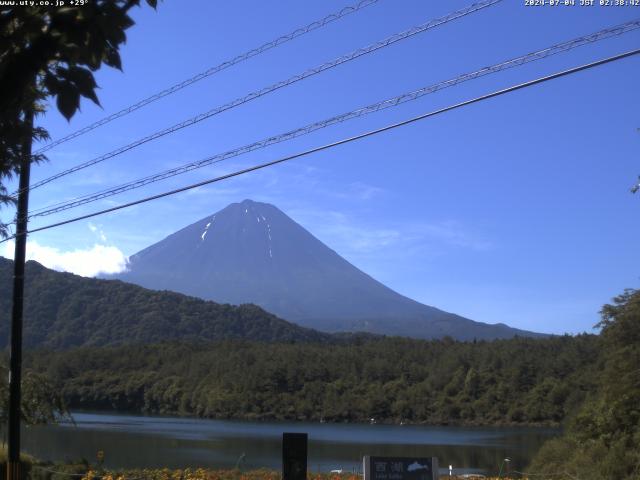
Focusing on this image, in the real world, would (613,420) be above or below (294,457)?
below

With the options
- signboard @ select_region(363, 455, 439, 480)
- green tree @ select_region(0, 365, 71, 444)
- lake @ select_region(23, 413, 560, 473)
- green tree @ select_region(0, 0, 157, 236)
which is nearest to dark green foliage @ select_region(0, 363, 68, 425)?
green tree @ select_region(0, 365, 71, 444)

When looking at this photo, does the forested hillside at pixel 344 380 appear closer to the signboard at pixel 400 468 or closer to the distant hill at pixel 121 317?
the distant hill at pixel 121 317

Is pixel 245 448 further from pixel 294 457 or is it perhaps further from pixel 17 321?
pixel 294 457

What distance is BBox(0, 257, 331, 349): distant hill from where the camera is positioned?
130 meters

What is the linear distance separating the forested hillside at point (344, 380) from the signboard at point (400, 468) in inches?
2454

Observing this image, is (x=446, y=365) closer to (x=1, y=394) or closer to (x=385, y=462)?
(x=1, y=394)

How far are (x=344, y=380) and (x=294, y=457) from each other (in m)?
76.5

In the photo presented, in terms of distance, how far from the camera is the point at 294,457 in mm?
9969

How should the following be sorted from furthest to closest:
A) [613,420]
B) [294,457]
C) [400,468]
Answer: [613,420], [294,457], [400,468]

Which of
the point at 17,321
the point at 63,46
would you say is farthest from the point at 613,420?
the point at 63,46

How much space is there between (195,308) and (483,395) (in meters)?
76.5

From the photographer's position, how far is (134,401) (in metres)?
87.8

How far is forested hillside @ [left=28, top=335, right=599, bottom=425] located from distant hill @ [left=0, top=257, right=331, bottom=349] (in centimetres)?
3438

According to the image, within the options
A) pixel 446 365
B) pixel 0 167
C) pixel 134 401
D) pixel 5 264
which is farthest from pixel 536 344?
pixel 0 167
